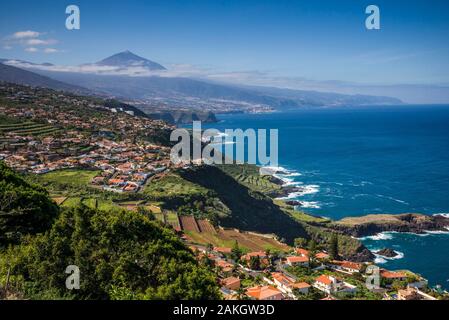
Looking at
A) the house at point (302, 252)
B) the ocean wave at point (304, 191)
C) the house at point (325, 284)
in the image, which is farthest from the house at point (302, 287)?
the ocean wave at point (304, 191)

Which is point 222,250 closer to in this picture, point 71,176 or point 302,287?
point 302,287

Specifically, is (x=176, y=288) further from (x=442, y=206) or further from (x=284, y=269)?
(x=442, y=206)

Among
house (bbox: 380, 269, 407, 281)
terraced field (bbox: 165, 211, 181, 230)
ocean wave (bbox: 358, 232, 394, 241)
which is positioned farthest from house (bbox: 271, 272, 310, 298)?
ocean wave (bbox: 358, 232, 394, 241)

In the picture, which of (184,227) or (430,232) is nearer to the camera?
(184,227)

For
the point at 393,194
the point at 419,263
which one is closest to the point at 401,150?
the point at 393,194

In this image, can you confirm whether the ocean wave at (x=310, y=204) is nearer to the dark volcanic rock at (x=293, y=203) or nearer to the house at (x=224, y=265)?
the dark volcanic rock at (x=293, y=203)
